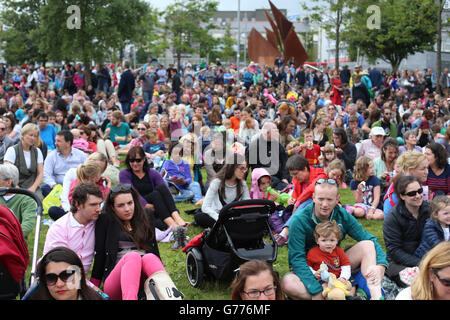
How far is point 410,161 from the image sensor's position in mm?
6672

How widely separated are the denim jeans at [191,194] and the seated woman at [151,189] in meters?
2.32

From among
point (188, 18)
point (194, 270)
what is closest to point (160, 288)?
point (194, 270)

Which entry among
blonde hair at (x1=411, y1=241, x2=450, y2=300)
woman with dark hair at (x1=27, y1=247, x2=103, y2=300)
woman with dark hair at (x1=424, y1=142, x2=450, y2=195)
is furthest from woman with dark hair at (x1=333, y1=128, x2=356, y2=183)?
woman with dark hair at (x1=27, y1=247, x2=103, y2=300)

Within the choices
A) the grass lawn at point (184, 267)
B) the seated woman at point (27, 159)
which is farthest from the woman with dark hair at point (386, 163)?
the seated woman at point (27, 159)

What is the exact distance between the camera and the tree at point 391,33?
33.2m

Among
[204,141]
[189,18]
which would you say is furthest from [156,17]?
[204,141]

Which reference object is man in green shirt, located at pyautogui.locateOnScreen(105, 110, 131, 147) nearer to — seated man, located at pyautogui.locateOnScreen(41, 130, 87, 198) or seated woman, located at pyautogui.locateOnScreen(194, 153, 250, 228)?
seated man, located at pyautogui.locateOnScreen(41, 130, 87, 198)

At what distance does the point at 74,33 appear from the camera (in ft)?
86.6

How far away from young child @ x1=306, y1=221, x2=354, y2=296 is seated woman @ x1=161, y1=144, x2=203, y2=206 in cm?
473

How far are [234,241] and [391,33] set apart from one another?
109 ft

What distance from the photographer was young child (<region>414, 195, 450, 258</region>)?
5.05 meters

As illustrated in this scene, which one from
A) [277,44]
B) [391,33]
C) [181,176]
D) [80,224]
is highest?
[277,44]

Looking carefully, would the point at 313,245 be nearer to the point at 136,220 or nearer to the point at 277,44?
the point at 136,220
